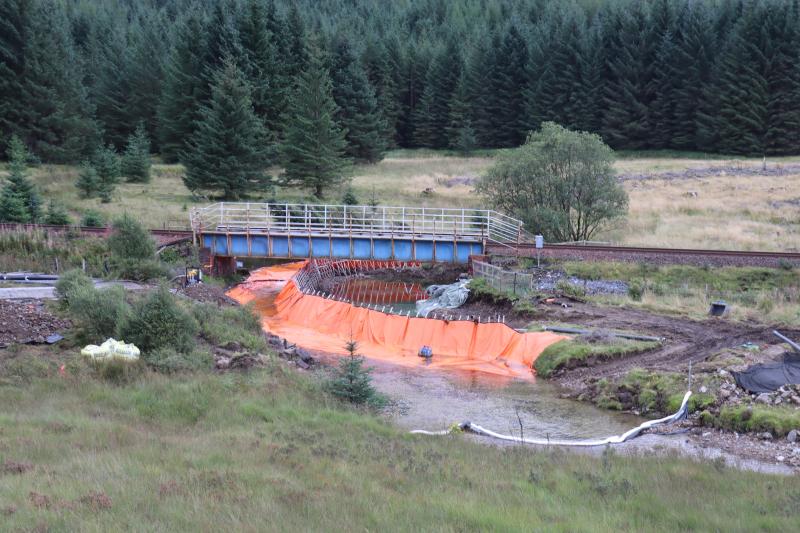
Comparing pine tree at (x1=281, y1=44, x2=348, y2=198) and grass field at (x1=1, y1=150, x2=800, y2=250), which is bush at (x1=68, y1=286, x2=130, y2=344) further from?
pine tree at (x1=281, y1=44, x2=348, y2=198)

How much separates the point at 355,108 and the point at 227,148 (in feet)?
78.5

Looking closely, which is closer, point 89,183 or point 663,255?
point 663,255

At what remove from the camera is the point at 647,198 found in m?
52.4

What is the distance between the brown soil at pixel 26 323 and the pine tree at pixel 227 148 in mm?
27479

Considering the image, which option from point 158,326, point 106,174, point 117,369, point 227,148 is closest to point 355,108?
point 227,148

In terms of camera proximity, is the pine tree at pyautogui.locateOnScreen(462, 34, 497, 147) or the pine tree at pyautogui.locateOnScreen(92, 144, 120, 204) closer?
the pine tree at pyautogui.locateOnScreen(92, 144, 120, 204)

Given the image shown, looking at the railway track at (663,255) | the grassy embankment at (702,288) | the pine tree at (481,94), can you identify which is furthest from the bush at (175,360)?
the pine tree at (481,94)

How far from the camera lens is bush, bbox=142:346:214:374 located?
59.5ft

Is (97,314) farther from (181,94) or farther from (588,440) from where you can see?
(181,94)

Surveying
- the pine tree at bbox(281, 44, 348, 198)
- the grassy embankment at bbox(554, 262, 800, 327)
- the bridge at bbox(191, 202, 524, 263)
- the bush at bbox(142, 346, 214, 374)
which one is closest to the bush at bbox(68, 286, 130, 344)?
the bush at bbox(142, 346, 214, 374)

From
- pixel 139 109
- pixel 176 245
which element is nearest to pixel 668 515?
pixel 176 245

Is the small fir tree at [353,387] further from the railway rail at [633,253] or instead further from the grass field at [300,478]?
the railway rail at [633,253]

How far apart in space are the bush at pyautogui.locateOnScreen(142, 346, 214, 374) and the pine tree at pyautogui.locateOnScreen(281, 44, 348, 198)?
1420 inches

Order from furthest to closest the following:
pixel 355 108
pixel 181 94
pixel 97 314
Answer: pixel 355 108 → pixel 181 94 → pixel 97 314
